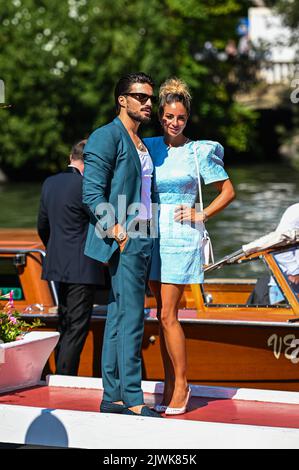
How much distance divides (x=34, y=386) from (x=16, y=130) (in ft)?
94.2

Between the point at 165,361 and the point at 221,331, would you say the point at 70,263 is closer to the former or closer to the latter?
the point at 221,331

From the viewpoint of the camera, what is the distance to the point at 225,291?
9750mm

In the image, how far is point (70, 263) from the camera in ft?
26.2

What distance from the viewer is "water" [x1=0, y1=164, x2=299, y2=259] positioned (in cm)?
1903

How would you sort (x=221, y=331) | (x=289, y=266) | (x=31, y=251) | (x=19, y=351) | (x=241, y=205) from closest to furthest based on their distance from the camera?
(x=19, y=351) < (x=221, y=331) < (x=289, y=266) < (x=31, y=251) < (x=241, y=205)

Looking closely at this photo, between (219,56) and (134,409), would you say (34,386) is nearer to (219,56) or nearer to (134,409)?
(134,409)

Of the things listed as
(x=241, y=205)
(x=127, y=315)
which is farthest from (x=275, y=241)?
(x=241, y=205)

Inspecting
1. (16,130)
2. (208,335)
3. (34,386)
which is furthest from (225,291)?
(16,130)

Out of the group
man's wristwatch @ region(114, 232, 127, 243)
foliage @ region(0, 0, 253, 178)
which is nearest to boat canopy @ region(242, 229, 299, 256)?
man's wristwatch @ region(114, 232, 127, 243)

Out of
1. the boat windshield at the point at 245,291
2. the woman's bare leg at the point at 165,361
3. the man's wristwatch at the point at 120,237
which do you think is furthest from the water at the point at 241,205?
the man's wristwatch at the point at 120,237

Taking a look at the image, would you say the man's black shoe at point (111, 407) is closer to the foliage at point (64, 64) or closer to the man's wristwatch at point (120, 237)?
the man's wristwatch at point (120, 237)

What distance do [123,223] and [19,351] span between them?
1.07 m

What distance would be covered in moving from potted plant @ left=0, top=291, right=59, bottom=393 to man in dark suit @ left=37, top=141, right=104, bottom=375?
1.13m


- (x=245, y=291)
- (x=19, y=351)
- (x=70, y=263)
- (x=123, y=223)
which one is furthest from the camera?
(x=245, y=291)
